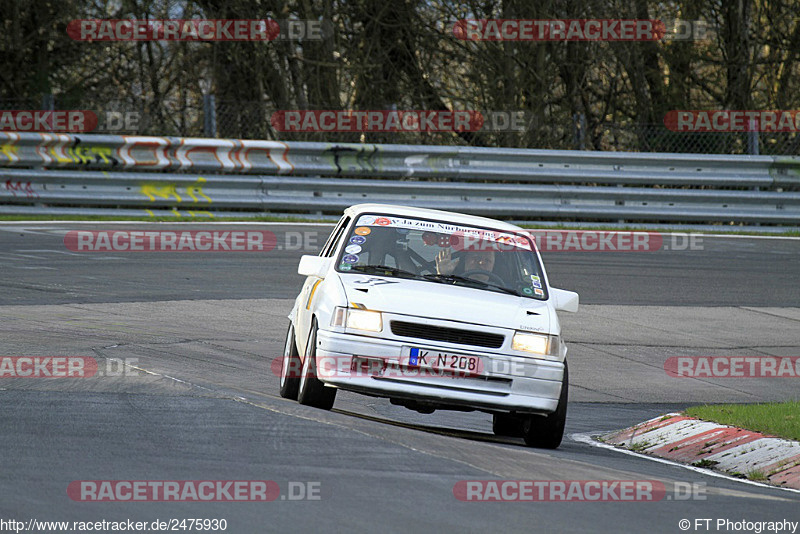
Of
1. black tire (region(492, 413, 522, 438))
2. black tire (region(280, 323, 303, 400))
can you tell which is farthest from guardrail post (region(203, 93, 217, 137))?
black tire (region(492, 413, 522, 438))

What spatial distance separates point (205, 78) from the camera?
24656 millimetres

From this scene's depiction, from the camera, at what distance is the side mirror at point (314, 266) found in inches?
351

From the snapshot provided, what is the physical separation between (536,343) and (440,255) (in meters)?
1.20

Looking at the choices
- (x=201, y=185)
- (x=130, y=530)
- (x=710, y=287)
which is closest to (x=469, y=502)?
(x=130, y=530)

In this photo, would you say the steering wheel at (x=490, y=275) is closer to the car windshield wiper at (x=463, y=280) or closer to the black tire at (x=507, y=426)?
the car windshield wiper at (x=463, y=280)

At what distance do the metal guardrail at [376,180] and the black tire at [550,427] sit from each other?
1169 centimetres

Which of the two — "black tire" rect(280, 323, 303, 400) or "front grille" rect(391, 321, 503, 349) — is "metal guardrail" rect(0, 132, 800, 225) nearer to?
"black tire" rect(280, 323, 303, 400)

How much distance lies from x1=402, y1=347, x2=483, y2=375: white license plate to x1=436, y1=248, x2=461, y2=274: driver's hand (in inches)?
41.1

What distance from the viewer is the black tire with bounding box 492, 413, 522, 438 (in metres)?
9.19

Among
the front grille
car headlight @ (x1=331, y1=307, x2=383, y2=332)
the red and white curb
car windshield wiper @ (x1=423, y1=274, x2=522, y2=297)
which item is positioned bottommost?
the red and white curb

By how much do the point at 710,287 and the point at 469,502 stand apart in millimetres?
11846

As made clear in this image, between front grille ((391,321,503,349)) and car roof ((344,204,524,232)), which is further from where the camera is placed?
car roof ((344,204,524,232))

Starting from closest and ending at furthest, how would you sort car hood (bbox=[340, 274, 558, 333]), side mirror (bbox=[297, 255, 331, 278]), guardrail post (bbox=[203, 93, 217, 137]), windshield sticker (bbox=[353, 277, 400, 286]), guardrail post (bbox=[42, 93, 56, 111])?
car hood (bbox=[340, 274, 558, 333]) < windshield sticker (bbox=[353, 277, 400, 286]) < side mirror (bbox=[297, 255, 331, 278]) < guardrail post (bbox=[42, 93, 56, 111]) < guardrail post (bbox=[203, 93, 217, 137])

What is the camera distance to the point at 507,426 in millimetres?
9250
